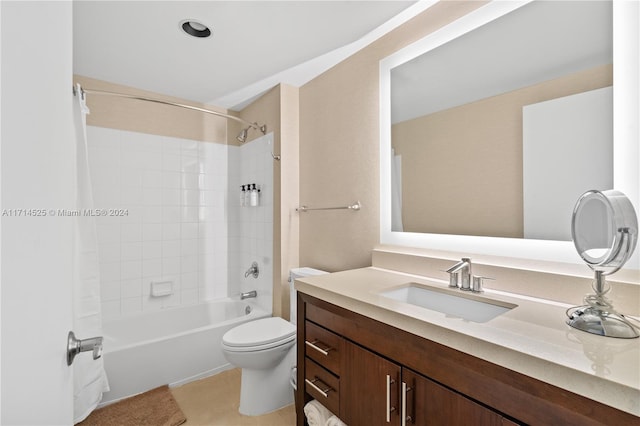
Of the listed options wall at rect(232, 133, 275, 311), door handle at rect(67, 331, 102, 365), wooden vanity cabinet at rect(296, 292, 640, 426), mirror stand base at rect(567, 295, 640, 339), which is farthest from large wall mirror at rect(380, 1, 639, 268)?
door handle at rect(67, 331, 102, 365)

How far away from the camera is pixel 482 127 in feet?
4.47

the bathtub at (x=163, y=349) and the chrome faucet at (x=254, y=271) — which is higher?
the chrome faucet at (x=254, y=271)

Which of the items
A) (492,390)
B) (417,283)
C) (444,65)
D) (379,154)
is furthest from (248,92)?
(492,390)

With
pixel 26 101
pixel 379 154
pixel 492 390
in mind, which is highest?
pixel 379 154

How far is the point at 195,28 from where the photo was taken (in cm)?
180

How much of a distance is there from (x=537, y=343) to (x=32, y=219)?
1.02 meters

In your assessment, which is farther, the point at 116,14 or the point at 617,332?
the point at 116,14

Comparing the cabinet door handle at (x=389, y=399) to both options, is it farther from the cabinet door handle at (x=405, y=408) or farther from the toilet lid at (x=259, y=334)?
the toilet lid at (x=259, y=334)

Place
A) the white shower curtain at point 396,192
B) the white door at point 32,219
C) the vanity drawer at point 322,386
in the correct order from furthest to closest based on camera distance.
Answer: the white shower curtain at point 396,192
the vanity drawer at point 322,386
the white door at point 32,219

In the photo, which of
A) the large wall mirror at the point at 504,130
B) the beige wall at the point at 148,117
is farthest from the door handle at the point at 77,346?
the beige wall at the point at 148,117

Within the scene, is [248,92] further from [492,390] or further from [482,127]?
[492,390]

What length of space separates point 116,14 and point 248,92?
1.16 meters

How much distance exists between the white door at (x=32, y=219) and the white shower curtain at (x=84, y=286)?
143 cm

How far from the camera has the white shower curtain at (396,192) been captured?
170 centimetres
